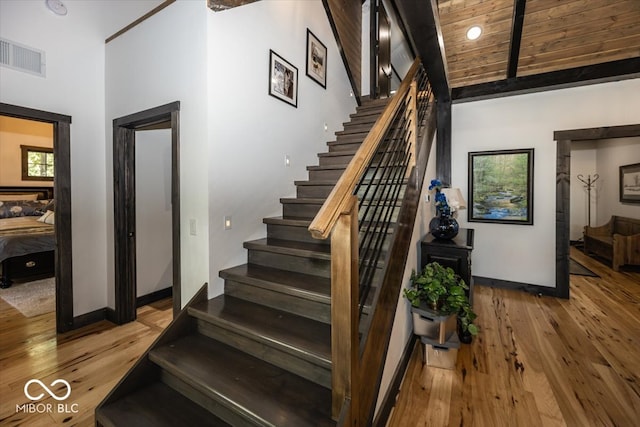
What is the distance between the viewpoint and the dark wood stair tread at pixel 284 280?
173 cm

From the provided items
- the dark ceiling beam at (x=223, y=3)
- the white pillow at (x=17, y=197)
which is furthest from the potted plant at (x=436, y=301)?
the white pillow at (x=17, y=197)

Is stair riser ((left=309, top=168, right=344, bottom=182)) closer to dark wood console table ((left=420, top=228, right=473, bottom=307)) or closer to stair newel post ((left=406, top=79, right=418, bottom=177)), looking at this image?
stair newel post ((left=406, top=79, right=418, bottom=177))

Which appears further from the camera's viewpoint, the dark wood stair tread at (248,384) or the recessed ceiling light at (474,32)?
the recessed ceiling light at (474,32)

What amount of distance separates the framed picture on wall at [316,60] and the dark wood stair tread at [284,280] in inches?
94.0

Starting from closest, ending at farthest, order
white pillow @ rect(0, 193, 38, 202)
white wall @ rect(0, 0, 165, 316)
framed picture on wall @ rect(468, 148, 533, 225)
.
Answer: white wall @ rect(0, 0, 165, 316) < framed picture on wall @ rect(468, 148, 533, 225) < white pillow @ rect(0, 193, 38, 202)

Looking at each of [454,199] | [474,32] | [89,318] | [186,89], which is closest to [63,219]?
[89,318]

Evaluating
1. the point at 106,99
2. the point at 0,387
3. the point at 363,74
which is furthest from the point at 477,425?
the point at 363,74

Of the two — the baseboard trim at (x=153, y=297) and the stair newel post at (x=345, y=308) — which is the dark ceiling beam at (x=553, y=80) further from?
the baseboard trim at (x=153, y=297)

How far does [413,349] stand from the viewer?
91.5 inches

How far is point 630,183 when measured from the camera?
4.96 meters

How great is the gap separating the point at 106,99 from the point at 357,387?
135 inches

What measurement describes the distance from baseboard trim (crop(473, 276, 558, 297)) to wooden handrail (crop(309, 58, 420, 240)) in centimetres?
335

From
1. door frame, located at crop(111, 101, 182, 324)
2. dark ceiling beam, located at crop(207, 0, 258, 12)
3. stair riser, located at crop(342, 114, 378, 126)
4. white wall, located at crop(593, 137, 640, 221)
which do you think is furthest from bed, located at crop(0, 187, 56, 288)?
white wall, located at crop(593, 137, 640, 221)

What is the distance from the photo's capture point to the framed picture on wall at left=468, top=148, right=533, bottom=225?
364 cm
